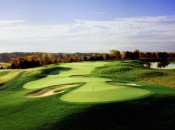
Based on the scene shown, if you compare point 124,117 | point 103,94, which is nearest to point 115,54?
point 103,94

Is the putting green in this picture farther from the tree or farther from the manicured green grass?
the tree

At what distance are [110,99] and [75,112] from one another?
12.7ft

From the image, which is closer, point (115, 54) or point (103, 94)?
point (103, 94)

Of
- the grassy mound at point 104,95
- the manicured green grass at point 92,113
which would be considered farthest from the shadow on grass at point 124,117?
the grassy mound at point 104,95

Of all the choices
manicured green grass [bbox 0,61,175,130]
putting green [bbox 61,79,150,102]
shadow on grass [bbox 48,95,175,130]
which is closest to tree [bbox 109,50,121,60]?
putting green [bbox 61,79,150,102]

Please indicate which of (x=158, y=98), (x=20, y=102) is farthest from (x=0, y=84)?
(x=158, y=98)

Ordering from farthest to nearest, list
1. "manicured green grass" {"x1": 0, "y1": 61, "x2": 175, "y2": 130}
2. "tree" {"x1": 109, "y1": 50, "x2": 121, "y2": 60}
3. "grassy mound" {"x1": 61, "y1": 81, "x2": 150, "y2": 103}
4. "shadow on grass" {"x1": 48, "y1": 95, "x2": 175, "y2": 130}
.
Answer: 1. "tree" {"x1": 109, "y1": 50, "x2": 121, "y2": 60}
2. "grassy mound" {"x1": 61, "y1": 81, "x2": 150, "y2": 103}
3. "manicured green grass" {"x1": 0, "y1": 61, "x2": 175, "y2": 130}
4. "shadow on grass" {"x1": 48, "y1": 95, "x2": 175, "y2": 130}

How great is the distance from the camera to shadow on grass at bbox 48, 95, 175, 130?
784 inches

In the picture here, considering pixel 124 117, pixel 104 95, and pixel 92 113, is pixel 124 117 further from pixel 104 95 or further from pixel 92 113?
pixel 104 95

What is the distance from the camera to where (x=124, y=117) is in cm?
2125

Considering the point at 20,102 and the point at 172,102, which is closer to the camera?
the point at 172,102

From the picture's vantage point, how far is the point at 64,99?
82.8 ft

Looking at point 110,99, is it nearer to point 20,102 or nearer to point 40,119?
point 40,119

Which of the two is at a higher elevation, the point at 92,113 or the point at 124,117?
the point at 92,113
